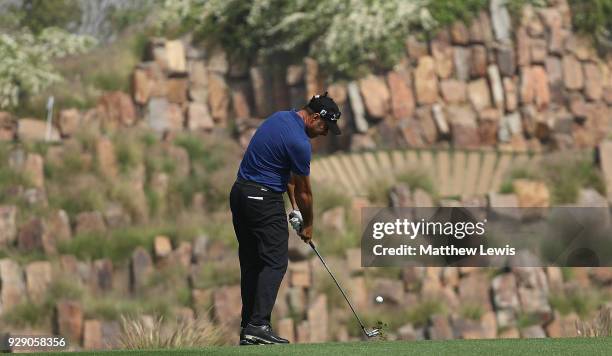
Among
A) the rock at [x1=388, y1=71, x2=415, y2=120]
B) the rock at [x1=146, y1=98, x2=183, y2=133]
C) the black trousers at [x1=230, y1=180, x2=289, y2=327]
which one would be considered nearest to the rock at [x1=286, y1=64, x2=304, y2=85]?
the rock at [x1=388, y1=71, x2=415, y2=120]

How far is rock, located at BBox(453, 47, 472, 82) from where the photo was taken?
73.2ft

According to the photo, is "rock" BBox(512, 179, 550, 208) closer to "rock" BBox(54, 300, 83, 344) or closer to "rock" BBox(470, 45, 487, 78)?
"rock" BBox(470, 45, 487, 78)

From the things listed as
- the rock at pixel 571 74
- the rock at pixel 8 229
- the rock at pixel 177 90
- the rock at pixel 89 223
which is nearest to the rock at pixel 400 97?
the rock at pixel 571 74

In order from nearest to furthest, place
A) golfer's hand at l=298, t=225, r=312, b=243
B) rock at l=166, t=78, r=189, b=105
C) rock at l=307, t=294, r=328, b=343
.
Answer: golfer's hand at l=298, t=225, r=312, b=243, rock at l=307, t=294, r=328, b=343, rock at l=166, t=78, r=189, b=105

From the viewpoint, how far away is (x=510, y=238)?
19453 millimetres

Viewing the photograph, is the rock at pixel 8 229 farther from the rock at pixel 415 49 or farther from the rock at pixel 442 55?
the rock at pixel 442 55

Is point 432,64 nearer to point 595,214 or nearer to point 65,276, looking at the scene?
point 595,214

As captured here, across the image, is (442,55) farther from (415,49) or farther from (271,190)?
(271,190)

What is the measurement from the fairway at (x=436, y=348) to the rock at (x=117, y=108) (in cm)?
1323

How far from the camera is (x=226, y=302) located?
59.9ft

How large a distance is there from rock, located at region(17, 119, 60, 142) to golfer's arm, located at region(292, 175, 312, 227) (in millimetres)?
12371

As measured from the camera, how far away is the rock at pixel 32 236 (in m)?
19.0

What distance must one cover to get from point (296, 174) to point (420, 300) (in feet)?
32.4

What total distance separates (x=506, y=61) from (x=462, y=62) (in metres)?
0.70
